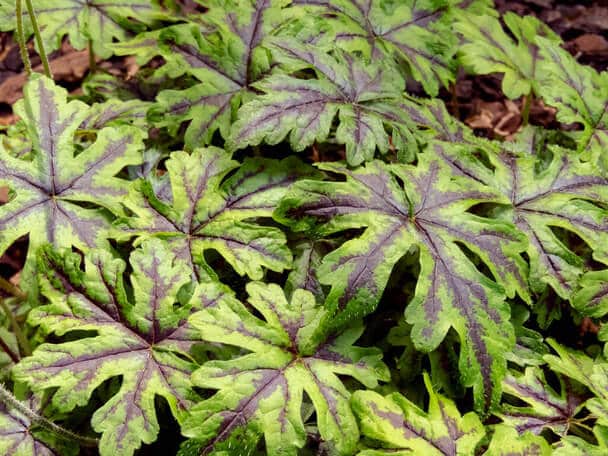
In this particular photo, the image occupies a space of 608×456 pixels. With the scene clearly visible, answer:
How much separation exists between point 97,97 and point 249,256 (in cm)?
146

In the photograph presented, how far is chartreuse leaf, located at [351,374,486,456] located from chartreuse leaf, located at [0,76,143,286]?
3.68ft

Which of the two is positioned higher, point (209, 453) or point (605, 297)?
point (605, 297)

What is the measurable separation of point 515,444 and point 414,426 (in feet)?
1.09

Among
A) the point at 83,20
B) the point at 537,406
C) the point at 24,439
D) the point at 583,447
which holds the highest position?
the point at 83,20

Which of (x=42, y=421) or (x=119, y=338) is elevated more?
(x=119, y=338)

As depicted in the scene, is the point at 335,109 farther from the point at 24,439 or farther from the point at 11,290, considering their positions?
the point at 24,439

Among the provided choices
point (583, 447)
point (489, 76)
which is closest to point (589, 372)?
point (583, 447)

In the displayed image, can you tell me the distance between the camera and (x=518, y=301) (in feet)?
8.23

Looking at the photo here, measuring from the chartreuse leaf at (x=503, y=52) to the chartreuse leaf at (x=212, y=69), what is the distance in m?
0.94

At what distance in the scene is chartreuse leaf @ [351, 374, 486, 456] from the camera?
2002 mm

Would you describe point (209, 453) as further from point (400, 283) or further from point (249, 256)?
point (400, 283)

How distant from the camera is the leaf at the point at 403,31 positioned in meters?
2.87

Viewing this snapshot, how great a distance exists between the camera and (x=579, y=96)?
2918 mm

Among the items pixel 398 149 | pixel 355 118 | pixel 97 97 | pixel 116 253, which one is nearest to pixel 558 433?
pixel 398 149
